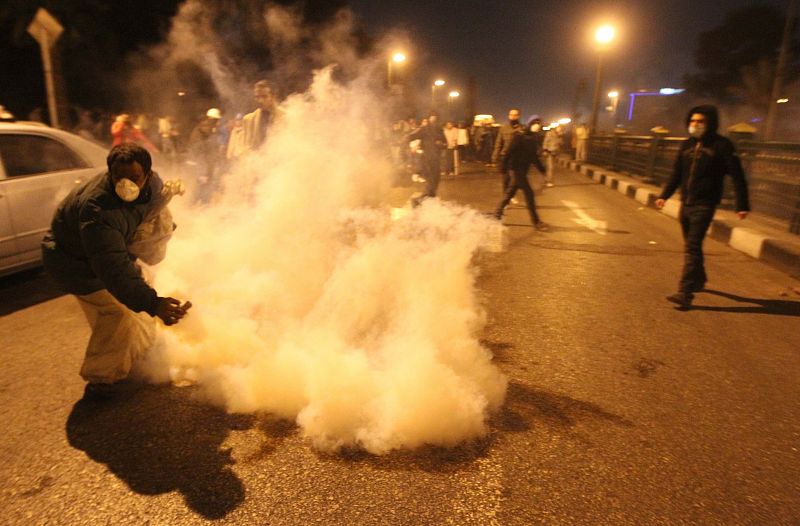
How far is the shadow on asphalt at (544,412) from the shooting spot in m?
2.88

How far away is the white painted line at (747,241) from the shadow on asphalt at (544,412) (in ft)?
16.2

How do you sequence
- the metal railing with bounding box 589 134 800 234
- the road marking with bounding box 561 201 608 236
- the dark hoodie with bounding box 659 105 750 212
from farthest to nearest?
1. the road marking with bounding box 561 201 608 236
2. the metal railing with bounding box 589 134 800 234
3. the dark hoodie with bounding box 659 105 750 212

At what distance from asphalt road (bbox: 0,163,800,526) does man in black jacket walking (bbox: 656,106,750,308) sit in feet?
1.31

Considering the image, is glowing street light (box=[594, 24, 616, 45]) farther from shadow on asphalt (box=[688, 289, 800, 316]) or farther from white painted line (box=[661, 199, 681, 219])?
shadow on asphalt (box=[688, 289, 800, 316])

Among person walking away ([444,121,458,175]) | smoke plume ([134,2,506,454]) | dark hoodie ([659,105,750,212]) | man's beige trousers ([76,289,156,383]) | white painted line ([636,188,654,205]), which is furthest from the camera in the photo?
person walking away ([444,121,458,175])

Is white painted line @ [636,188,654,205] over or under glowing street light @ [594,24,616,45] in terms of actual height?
under

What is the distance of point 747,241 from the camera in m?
6.94

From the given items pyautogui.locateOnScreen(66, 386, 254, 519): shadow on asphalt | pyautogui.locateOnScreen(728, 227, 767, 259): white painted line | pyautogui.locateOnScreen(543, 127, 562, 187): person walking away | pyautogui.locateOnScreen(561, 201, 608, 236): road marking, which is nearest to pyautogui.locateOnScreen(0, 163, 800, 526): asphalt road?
pyautogui.locateOnScreen(66, 386, 254, 519): shadow on asphalt

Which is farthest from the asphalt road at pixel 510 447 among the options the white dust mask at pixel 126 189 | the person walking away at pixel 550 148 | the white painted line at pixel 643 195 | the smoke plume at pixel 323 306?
the person walking away at pixel 550 148

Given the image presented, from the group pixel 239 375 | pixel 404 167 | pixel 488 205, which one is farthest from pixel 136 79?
pixel 239 375

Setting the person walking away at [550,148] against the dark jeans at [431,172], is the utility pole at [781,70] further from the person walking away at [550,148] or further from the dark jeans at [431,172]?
the dark jeans at [431,172]

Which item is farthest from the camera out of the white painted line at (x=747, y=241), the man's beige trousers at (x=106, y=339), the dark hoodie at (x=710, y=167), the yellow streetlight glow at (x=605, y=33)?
the yellow streetlight glow at (x=605, y=33)

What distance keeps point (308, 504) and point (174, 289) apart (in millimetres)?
2625

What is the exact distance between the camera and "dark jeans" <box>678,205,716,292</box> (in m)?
4.67
